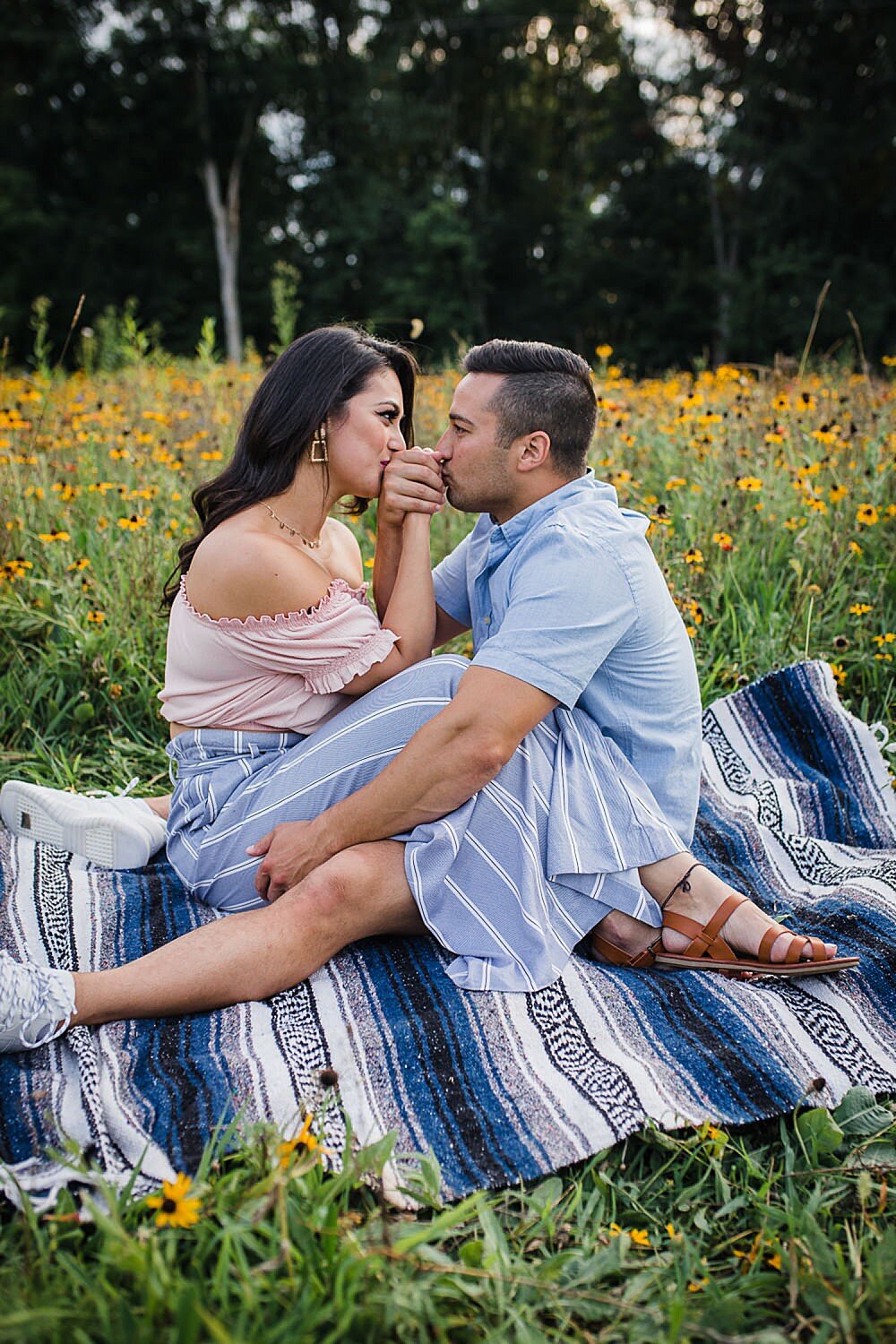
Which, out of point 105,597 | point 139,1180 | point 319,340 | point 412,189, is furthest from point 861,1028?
point 412,189

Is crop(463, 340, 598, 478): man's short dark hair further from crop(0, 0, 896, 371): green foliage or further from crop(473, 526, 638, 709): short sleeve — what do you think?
crop(0, 0, 896, 371): green foliage

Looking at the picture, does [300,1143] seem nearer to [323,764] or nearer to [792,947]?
[323,764]

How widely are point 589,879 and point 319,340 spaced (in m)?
1.41

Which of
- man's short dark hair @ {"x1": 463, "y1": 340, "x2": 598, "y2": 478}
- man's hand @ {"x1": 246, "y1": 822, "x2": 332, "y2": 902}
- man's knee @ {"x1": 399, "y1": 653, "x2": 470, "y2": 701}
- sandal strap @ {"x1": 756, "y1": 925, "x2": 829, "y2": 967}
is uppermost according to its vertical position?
man's short dark hair @ {"x1": 463, "y1": 340, "x2": 598, "y2": 478}

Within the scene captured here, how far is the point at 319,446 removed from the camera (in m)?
2.39

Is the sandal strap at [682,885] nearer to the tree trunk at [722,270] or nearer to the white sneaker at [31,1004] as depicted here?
the white sneaker at [31,1004]

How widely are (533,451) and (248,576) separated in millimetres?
712

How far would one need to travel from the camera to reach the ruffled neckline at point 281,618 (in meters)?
2.24

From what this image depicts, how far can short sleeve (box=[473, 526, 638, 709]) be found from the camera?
78.0 inches

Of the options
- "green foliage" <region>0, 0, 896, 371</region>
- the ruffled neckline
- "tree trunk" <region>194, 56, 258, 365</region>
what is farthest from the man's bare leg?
"tree trunk" <region>194, 56, 258, 365</region>

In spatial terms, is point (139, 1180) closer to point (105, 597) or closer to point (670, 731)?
point (670, 731)

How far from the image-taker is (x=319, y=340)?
2.39 meters

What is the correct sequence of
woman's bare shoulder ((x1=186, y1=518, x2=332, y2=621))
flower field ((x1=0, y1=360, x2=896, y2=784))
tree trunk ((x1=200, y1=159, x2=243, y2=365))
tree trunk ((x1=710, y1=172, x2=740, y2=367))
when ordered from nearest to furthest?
woman's bare shoulder ((x1=186, y1=518, x2=332, y2=621)) < flower field ((x1=0, y1=360, x2=896, y2=784)) < tree trunk ((x1=710, y1=172, x2=740, y2=367)) < tree trunk ((x1=200, y1=159, x2=243, y2=365))

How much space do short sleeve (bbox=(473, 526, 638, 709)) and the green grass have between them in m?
0.88
